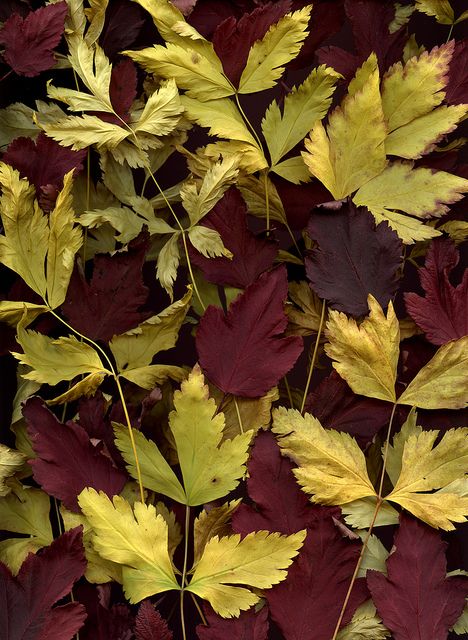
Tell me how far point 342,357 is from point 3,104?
277mm

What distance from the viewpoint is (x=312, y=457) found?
446 millimetres

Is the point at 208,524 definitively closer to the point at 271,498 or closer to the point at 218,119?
the point at 271,498

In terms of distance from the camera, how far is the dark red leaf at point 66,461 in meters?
0.45

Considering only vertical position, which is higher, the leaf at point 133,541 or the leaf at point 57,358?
the leaf at point 57,358

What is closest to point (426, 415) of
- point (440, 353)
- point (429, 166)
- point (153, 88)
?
point (440, 353)

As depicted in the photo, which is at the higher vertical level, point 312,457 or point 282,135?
point 282,135

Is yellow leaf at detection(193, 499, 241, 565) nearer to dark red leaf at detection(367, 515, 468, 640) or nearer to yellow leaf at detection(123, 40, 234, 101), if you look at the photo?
dark red leaf at detection(367, 515, 468, 640)

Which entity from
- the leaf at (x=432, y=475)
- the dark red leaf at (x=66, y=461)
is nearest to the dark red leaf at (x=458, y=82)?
the leaf at (x=432, y=475)

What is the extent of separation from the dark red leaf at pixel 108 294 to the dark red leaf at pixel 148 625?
16 cm

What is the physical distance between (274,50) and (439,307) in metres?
0.19

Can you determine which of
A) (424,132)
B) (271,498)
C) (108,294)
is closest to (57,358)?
(108,294)

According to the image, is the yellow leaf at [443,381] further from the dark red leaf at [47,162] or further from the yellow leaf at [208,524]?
the dark red leaf at [47,162]

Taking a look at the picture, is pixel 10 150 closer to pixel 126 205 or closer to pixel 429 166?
pixel 126 205

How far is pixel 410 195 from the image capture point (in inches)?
18.4
